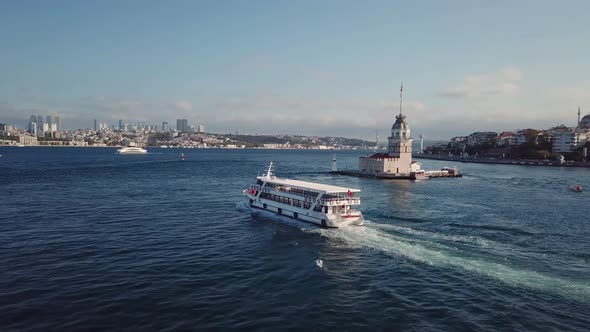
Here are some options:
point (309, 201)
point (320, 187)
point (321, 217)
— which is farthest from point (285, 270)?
point (320, 187)

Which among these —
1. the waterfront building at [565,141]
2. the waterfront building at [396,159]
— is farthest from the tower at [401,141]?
the waterfront building at [565,141]

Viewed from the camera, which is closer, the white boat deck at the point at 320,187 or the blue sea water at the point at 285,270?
the blue sea water at the point at 285,270

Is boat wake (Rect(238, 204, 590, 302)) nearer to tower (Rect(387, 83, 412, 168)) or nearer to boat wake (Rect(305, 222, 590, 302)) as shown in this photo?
boat wake (Rect(305, 222, 590, 302))

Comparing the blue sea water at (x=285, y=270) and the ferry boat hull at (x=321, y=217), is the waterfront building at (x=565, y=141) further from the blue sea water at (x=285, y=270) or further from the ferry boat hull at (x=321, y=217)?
the ferry boat hull at (x=321, y=217)

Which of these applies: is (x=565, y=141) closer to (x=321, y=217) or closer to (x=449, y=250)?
(x=321, y=217)

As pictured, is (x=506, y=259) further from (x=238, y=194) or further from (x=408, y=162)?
(x=408, y=162)

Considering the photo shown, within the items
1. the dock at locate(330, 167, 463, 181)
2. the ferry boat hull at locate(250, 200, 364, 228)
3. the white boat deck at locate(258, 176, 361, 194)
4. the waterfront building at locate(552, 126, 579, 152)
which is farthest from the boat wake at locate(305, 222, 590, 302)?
the waterfront building at locate(552, 126, 579, 152)

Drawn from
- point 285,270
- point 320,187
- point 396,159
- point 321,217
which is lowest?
point 285,270
